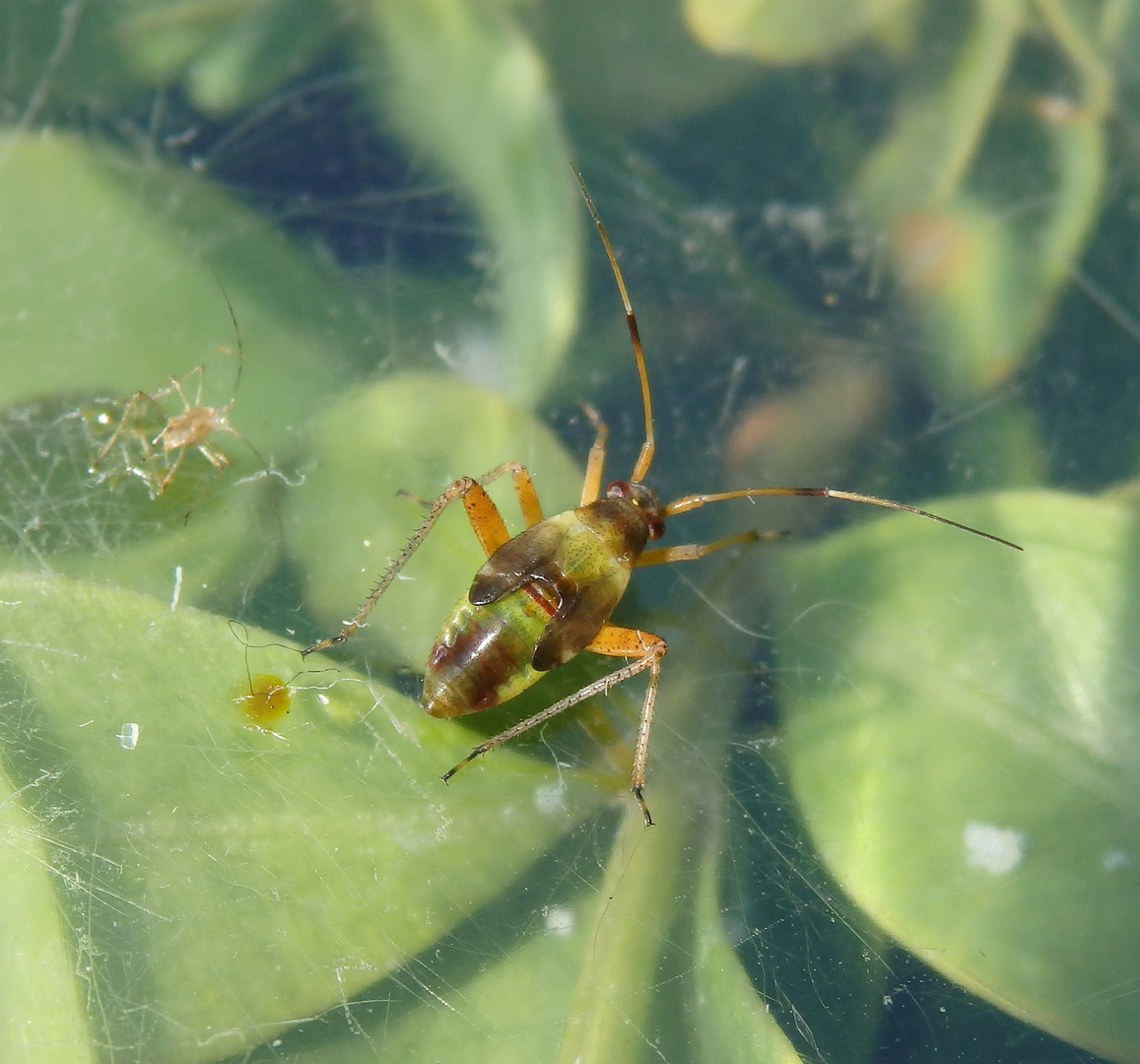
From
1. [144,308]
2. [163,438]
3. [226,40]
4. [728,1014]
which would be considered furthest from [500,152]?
[728,1014]

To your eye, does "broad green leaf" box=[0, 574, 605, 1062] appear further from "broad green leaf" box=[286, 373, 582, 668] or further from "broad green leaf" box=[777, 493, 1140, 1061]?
"broad green leaf" box=[777, 493, 1140, 1061]

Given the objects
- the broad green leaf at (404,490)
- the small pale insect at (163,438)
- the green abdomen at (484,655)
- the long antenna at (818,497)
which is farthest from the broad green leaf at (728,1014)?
the small pale insect at (163,438)

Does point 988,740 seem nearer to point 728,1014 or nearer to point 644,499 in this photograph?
point 728,1014

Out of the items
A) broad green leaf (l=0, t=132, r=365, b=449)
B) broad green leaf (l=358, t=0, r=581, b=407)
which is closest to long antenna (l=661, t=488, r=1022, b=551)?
broad green leaf (l=358, t=0, r=581, b=407)

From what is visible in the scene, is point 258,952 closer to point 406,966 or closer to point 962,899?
point 406,966

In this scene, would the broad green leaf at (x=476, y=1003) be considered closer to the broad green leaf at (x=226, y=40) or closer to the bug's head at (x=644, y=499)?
the bug's head at (x=644, y=499)

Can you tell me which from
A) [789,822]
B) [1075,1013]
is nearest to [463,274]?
[789,822]
